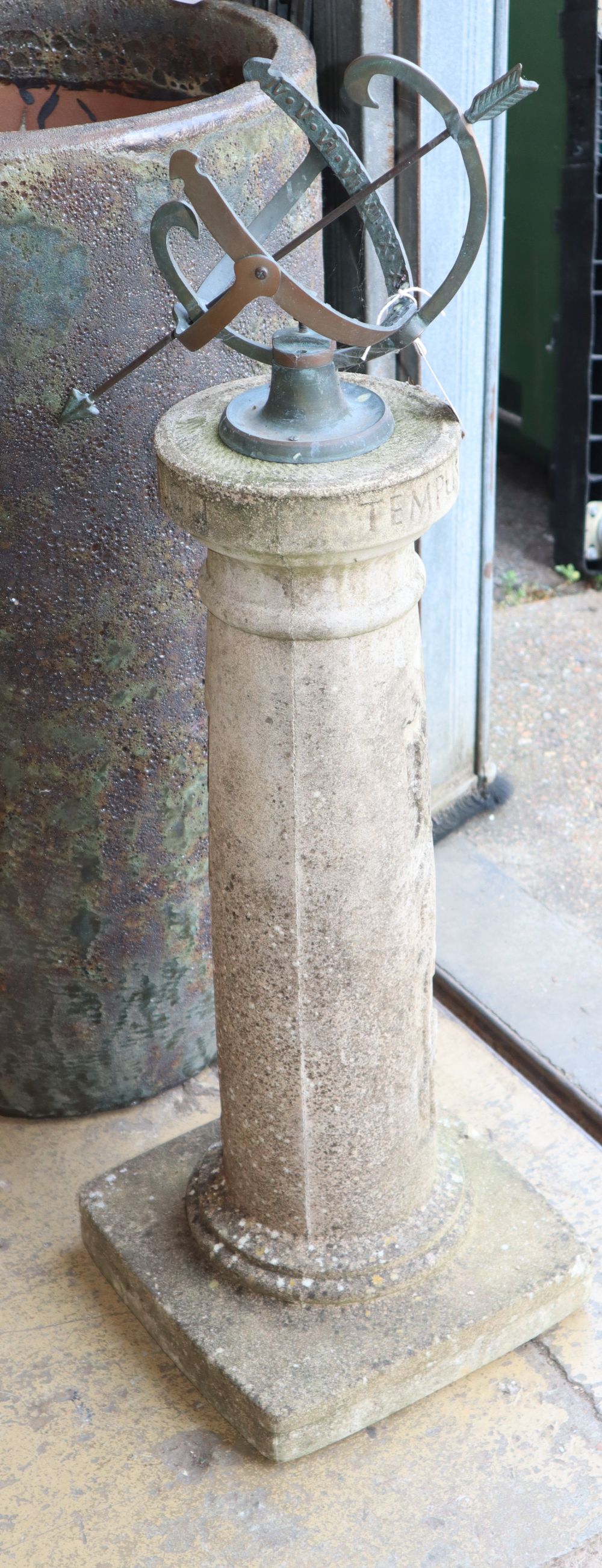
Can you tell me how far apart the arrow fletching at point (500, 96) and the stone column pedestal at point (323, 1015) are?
376 millimetres

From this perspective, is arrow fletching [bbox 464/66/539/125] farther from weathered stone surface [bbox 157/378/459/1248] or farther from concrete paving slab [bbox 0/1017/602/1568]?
concrete paving slab [bbox 0/1017/602/1568]

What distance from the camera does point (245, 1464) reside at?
2.21m

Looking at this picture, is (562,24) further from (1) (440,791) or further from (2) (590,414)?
(1) (440,791)

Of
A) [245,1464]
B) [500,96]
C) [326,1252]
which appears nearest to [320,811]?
[326,1252]

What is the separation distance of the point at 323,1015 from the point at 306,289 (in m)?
0.96

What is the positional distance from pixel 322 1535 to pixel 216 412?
1568 mm

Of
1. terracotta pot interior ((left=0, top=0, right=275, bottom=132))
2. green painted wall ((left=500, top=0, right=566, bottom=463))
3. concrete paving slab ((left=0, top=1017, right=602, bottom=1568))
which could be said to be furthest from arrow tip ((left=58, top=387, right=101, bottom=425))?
green painted wall ((left=500, top=0, right=566, bottom=463))

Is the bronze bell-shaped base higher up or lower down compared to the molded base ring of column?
higher up

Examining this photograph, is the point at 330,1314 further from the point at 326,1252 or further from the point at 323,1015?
the point at 323,1015

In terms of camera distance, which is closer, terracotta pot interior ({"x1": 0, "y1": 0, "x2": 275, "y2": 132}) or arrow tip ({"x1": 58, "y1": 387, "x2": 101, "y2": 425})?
arrow tip ({"x1": 58, "y1": 387, "x2": 101, "y2": 425})

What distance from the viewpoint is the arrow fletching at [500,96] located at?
1646 mm

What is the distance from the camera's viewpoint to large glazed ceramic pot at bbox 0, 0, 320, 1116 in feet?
7.04

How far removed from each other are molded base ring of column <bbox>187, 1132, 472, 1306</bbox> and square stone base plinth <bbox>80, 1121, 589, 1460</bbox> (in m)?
0.02

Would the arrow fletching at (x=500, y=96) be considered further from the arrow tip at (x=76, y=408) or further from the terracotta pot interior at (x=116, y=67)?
→ the terracotta pot interior at (x=116, y=67)
